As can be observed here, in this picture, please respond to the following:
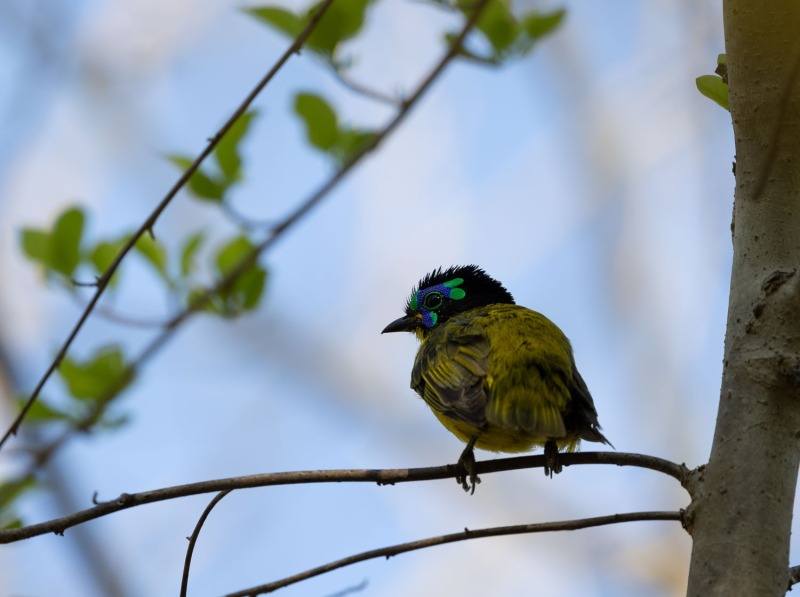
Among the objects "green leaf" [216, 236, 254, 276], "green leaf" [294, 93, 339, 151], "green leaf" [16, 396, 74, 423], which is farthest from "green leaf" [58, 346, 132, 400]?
"green leaf" [294, 93, 339, 151]

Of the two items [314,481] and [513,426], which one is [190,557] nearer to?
[314,481]

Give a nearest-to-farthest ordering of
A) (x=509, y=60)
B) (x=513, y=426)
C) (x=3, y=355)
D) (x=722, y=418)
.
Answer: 1. (x=722, y=418)
2. (x=513, y=426)
3. (x=509, y=60)
4. (x=3, y=355)

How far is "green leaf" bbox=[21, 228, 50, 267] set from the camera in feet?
14.3

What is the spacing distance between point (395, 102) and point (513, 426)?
1.28 metres

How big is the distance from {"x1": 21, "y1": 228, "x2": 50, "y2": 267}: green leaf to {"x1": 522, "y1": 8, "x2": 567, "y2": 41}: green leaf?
2.25 metres

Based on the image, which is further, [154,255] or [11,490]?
[154,255]

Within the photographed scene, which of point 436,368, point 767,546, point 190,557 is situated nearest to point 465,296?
point 436,368

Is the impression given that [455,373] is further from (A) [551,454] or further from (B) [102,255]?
(B) [102,255]

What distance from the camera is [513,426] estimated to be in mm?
3535

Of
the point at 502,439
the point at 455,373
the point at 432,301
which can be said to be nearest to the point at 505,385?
the point at 502,439

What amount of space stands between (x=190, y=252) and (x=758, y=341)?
307 centimetres

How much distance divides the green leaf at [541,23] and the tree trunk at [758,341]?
1887 millimetres

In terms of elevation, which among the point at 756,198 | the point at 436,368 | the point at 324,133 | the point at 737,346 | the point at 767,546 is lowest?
the point at 767,546

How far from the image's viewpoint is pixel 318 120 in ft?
14.0
